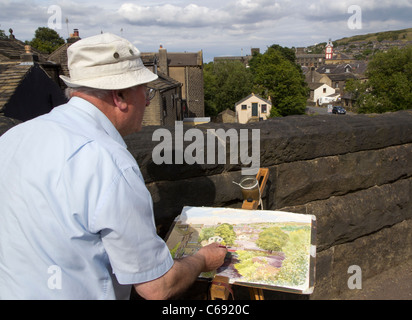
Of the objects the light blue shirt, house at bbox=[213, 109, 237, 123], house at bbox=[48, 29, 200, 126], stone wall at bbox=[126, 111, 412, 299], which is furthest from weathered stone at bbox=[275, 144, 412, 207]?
house at bbox=[213, 109, 237, 123]

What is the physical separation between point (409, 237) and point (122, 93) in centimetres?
380

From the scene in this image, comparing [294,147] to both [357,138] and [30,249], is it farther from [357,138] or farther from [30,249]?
[30,249]

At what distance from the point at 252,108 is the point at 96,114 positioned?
143 ft

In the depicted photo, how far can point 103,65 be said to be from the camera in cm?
152

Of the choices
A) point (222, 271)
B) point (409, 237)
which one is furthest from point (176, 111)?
point (222, 271)

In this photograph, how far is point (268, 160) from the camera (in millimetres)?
3109

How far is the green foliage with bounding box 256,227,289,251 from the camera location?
6.82 ft

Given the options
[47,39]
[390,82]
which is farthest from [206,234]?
[47,39]

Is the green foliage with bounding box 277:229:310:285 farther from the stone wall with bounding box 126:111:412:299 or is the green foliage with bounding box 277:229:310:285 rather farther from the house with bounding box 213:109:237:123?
the house with bounding box 213:109:237:123

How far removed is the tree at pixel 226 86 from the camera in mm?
49812

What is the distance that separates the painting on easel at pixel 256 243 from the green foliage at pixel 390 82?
3840 cm

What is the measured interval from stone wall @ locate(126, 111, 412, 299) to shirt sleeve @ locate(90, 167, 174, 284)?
Answer: 1251 mm

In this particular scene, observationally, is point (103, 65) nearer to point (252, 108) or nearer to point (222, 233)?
point (222, 233)

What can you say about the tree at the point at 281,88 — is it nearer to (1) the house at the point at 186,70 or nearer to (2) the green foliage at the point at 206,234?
(1) the house at the point at 186,70
